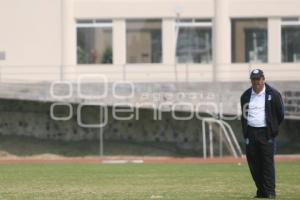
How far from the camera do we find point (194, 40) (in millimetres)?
37531

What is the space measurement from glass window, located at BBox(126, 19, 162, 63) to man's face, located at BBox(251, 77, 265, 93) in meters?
24.8

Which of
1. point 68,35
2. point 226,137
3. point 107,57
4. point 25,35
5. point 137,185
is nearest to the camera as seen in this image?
point 137,185

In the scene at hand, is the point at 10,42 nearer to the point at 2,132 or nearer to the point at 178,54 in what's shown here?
the point at 2,132

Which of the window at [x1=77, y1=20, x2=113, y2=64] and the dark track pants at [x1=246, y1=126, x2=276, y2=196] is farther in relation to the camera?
the window at [x1=77, y1=20, x2=113, y2=64]

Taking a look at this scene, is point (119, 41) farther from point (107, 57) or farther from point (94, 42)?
point (94, 42)

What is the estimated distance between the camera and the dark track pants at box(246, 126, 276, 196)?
1243 cm

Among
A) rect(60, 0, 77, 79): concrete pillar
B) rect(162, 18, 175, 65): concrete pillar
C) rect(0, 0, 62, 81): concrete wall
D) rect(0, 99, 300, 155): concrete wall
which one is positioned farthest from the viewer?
rect(162, 18, 175, 65): concrete pillar

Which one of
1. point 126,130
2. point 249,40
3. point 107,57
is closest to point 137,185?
point 126,130

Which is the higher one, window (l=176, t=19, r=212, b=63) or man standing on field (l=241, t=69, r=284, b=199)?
window (l=176, t=19, r=212, b=63)

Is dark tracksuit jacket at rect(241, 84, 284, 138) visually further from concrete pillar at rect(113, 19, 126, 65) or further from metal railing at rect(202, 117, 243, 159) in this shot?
concrete pillar at rect(113, 19, 126, 65)

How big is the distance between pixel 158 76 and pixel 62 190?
2211 cm

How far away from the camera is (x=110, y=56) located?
37.4 meters

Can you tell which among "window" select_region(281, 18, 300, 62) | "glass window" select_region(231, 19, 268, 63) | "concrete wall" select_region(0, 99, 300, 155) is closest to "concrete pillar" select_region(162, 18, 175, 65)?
"glass window" select_region(231, 19, 268, 63)

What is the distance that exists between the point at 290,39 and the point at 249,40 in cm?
191
